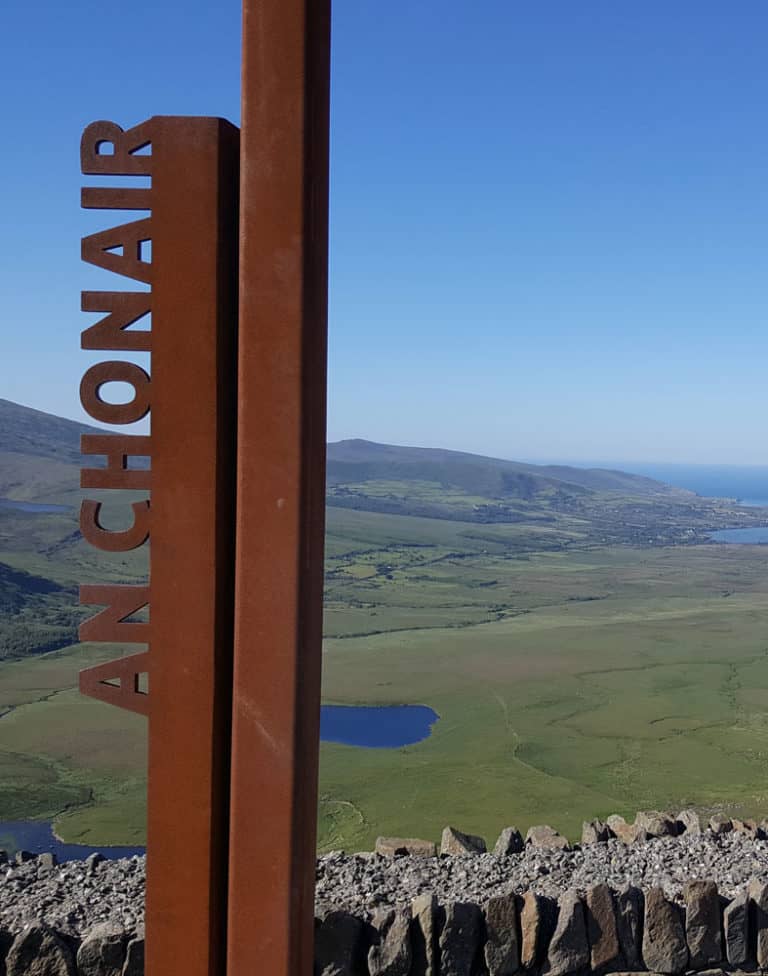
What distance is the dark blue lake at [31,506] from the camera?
10669 centimetres

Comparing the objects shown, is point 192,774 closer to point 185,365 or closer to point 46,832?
point 185,365

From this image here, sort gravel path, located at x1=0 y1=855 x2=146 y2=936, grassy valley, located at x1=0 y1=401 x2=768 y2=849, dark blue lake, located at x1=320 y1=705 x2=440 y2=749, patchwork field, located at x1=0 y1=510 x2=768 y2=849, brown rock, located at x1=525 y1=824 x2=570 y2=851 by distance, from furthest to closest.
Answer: dark blue lake, located at x1=320 y1=705 x2=440 y2=749
grassy valley, located at x1=0 y1=401 x2=768 y2=849
patchwork field, located at x1=0 y1=510 x2=768 y2=849
brown rock, located at x1=525 y1=824 x2=570 y2=851
gravel path, located at x1=0 y1=855 x2=146 y2=936

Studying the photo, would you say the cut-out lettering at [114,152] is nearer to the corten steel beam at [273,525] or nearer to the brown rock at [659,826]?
the corten steel beam at [273,525]

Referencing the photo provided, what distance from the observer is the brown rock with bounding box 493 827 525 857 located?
656 centimetres

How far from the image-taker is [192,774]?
3.59 meters

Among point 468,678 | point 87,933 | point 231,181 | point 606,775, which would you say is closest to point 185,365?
point 231,181

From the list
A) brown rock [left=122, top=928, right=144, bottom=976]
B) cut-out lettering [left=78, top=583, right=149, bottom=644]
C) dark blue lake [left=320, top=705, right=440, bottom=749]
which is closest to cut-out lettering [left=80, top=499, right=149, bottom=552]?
cut-out lettering [left=78, top=583, right=149, bottom=644]

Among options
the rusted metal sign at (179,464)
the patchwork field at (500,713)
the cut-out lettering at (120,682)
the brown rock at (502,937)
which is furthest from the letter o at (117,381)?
the patchwork field at (500,713)

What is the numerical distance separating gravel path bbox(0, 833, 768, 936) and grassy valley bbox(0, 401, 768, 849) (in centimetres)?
1939

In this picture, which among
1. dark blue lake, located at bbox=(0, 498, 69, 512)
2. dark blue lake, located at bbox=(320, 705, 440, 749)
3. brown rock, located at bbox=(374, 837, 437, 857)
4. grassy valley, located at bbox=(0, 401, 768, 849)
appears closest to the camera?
brown rock, located at bbox=(374, 837, 437, 857)

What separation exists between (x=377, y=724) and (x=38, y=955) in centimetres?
3767

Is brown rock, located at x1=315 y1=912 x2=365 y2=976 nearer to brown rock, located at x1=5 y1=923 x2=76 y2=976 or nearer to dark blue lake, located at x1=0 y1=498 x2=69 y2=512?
brown rock, located at x1=5 y1=923 x2=76 y2=976

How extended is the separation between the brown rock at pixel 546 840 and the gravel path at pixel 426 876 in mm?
93

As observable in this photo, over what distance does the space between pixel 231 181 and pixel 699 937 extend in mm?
4349
